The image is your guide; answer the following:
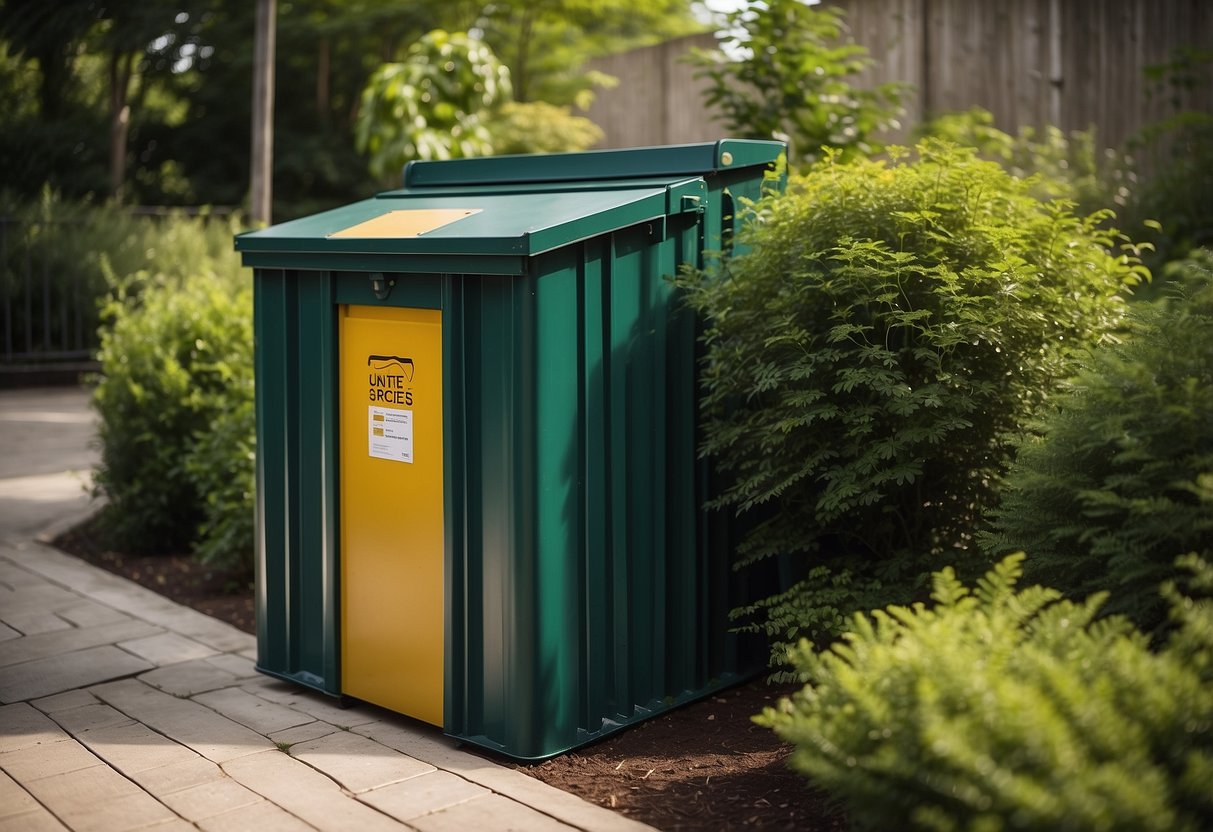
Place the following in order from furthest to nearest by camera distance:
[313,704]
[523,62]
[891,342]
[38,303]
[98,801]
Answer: [523,62]
[38,303]
[313,704]
[891,342]
[98,801]

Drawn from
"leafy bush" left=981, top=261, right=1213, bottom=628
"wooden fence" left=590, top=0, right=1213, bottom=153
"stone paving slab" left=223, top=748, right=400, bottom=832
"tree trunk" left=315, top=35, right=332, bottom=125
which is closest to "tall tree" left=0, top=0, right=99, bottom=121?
"tree trunk" left=315, top=35, right=332, bottom=125

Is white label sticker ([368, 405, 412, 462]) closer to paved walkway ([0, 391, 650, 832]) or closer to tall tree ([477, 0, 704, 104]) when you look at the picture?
paved walkway ([0, 391, 650, 832])

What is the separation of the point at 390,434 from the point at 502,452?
0.63m

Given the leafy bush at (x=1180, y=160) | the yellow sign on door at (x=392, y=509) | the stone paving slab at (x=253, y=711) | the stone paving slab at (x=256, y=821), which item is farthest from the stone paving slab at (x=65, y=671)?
the leafy bush at (x=1180, y=160)

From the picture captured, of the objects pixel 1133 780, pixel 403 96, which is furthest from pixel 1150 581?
pixel 403 96

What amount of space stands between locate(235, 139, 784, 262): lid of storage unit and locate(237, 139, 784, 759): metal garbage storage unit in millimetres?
11

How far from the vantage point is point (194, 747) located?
4.20 metres

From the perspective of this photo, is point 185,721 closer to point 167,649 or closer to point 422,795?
point 167,649

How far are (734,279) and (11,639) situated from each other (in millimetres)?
3728

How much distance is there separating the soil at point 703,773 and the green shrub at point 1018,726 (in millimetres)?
684

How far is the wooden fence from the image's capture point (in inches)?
317

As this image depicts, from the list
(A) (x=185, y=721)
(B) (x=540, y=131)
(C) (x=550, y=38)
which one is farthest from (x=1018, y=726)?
(C) (x=550, y=38)

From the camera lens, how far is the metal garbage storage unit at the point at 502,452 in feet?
13.0

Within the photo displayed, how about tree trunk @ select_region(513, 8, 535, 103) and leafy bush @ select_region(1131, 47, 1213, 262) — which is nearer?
leafy bush @ select_region(1131, 47, 1213, 262)
